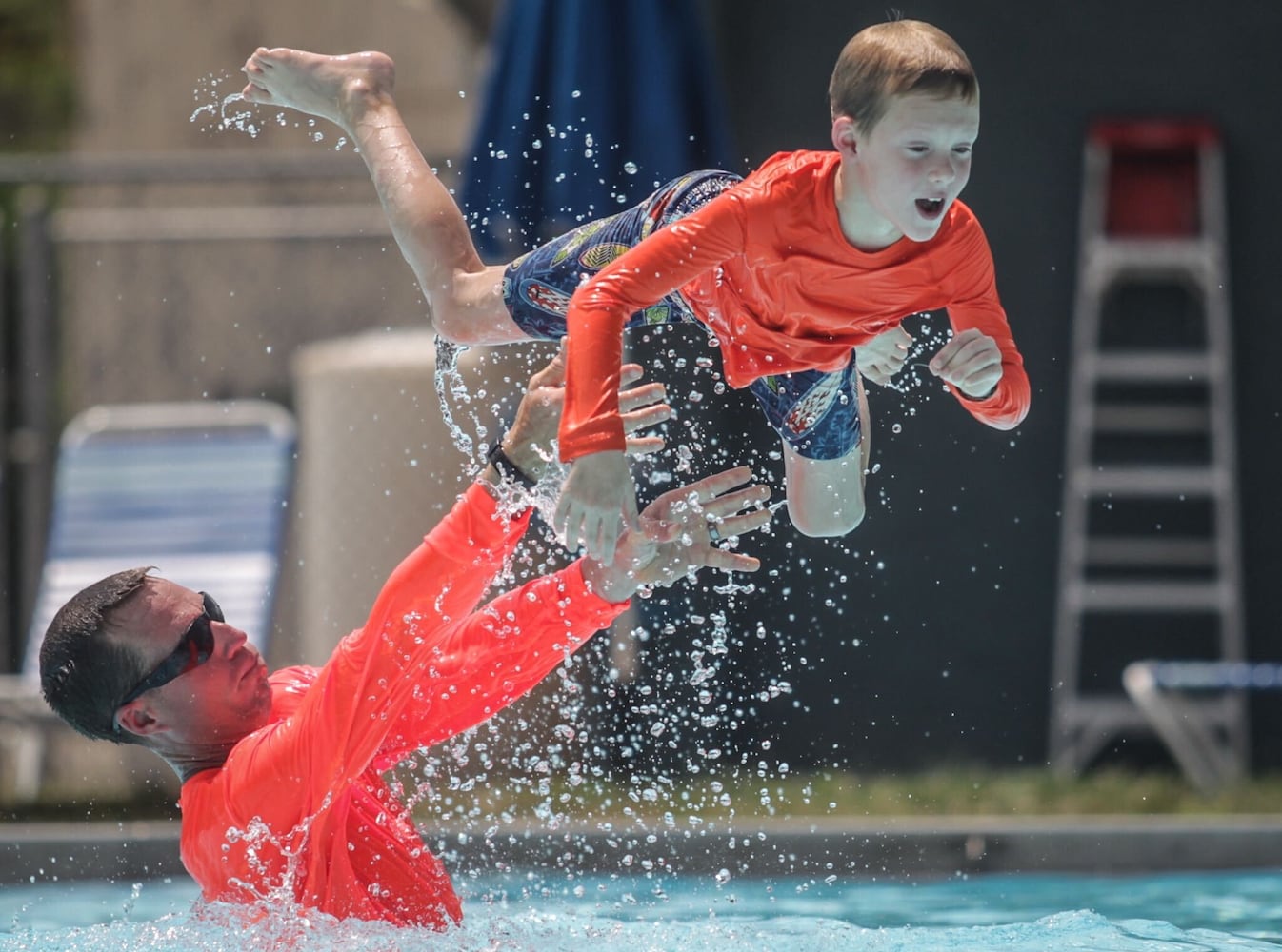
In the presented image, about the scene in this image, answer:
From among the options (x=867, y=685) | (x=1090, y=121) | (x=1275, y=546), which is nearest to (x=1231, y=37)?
(x=1090, y=121)

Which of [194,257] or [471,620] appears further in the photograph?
[194,257]

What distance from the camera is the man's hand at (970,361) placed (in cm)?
363

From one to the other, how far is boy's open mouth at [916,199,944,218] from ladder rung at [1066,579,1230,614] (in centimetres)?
426

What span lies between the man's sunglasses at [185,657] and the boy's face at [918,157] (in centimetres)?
166

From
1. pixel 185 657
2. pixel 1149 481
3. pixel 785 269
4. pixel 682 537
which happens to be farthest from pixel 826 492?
pixel 1149 481

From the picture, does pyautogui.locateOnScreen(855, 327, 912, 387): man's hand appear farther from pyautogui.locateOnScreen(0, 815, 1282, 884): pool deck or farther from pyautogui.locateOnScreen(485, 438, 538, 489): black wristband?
pyautogui.locateOnScreen(0, 815, 1282, 884): pool deck

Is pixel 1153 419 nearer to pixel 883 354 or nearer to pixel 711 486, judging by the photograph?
pixel 883 354

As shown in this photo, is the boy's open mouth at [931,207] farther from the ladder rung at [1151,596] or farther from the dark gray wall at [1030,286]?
the ladder rung at [1151,596]

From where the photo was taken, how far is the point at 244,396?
8852 mm

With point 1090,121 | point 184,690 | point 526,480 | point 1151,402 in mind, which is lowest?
point 184,690

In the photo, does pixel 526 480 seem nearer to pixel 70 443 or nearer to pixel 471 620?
pixel 471 620

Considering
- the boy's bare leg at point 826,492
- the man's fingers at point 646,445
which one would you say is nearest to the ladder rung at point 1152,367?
the boy's bare leg at point 826,492

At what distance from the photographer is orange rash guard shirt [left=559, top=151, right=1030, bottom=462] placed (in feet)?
11.7

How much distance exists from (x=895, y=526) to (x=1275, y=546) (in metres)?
1.60
